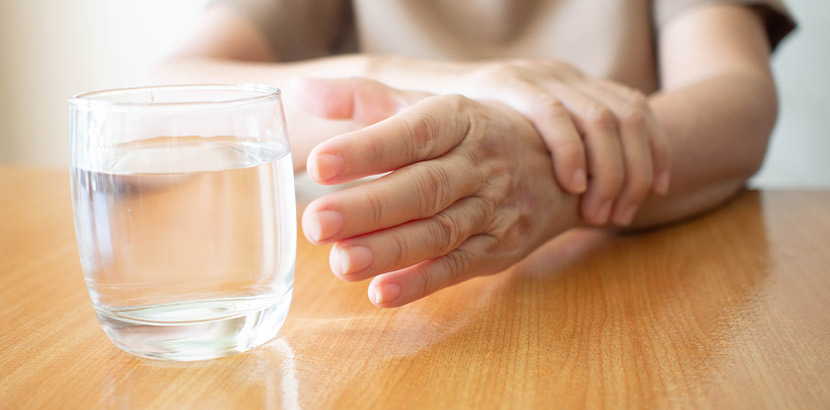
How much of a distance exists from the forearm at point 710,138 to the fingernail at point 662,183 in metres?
0.03

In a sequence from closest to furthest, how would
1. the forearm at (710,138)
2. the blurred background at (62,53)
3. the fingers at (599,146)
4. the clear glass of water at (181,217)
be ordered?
the clear glass of water at (181,217)
the fingers at (599,146)
the forearm at (710,138)
the blurred background at (62,53)

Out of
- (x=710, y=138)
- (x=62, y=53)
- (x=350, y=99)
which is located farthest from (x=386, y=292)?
(x=62, y=53)

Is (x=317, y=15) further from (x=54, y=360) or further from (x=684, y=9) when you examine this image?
(x=54, y=360)

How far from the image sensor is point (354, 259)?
352mm

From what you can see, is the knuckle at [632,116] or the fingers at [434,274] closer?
the fingers at [434,274]

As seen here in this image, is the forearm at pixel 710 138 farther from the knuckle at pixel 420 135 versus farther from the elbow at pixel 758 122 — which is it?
the knuckle at pixel 420 135

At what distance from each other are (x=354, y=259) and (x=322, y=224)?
0.10 feet

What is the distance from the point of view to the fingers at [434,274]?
15.0 inches

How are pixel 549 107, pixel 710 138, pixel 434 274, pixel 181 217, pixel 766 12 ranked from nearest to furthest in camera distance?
pixel 181 217 → pixel 434 274 → pixel 549 107 → pixel 710 138 → pixel 766 12

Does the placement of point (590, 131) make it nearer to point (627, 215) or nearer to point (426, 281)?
point (627, 215)

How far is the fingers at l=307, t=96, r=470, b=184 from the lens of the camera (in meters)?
0.34

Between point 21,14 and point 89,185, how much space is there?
189 cm

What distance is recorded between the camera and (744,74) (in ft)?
2.37

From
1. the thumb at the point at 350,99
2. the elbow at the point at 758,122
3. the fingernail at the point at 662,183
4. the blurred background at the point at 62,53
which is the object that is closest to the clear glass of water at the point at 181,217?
the thumb at the point at 350,99
